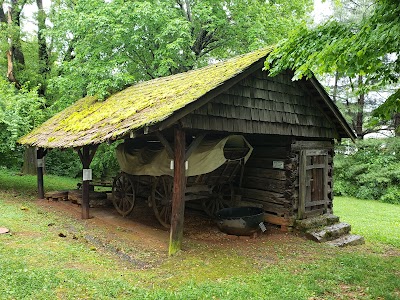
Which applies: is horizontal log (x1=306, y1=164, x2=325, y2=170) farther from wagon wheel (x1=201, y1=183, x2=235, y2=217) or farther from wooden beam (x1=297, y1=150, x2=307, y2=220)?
wagon wheel (x1=201, y1=183, x2=235, y2=217)

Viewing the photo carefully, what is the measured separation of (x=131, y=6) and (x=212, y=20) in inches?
160

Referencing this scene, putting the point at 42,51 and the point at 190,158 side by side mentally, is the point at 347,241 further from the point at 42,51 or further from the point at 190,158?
the point at 42,51

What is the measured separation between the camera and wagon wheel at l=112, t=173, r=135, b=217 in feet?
37.3

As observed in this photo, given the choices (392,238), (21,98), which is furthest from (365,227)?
(21,98)

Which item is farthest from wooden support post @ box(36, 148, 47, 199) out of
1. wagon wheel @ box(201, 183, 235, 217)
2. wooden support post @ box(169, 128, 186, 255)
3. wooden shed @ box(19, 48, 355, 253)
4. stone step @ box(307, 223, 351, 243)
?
stone step @ box(307, 223, 351, 243)

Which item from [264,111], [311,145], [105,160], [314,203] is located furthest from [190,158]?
[105,160]

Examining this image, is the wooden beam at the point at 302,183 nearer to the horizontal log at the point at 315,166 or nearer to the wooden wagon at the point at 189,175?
the horizontal log at the point at 315,166

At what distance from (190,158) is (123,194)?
12.7 feet

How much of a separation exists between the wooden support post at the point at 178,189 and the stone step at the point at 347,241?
419 centimetres

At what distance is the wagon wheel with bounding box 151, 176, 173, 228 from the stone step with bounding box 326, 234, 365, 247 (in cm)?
434

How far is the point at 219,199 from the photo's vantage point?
10797 mm

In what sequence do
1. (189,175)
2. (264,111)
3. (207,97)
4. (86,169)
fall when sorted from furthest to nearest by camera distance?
(86,169)
(264,111)
(189,175)
(207,97)

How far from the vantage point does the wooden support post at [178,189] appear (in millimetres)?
7445

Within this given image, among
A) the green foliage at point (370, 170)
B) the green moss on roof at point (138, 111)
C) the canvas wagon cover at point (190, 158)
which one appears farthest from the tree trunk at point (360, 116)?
the canvas wagon cover at point (190, 158)
